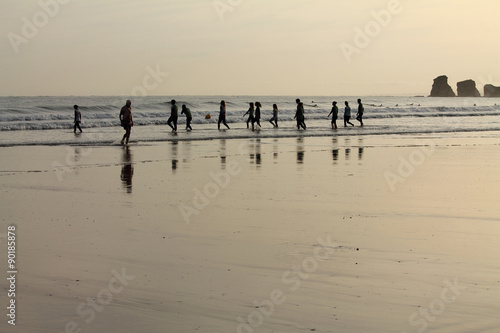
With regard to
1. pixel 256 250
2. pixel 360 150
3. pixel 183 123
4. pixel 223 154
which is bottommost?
pixel 256 250

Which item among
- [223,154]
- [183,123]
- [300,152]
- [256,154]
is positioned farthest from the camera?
[183,123]

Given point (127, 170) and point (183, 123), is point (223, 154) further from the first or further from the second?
point (183, 123)

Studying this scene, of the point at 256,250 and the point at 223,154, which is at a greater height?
the point at 223,154

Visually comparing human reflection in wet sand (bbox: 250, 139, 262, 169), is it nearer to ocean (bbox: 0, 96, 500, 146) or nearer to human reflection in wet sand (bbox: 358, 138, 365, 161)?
human reflection in wet sand (bbox: 358, 138, 365, 161)

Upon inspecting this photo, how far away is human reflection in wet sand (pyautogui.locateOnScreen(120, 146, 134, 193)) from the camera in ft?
50.0

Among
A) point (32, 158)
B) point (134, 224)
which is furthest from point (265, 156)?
point (134, 224)

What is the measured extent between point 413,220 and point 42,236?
5.31m

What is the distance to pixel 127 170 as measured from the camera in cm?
1833

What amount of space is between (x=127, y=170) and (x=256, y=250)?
10280 mm

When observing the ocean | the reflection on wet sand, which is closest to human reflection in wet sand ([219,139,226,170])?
the reflection on wet sand

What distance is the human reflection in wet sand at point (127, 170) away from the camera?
1523 centimetres

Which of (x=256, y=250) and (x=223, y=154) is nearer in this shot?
(x=256, y=250)

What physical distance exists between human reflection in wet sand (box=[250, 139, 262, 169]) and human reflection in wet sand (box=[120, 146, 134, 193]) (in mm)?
3411

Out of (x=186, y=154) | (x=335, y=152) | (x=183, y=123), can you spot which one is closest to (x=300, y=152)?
(x=335, y=152)
